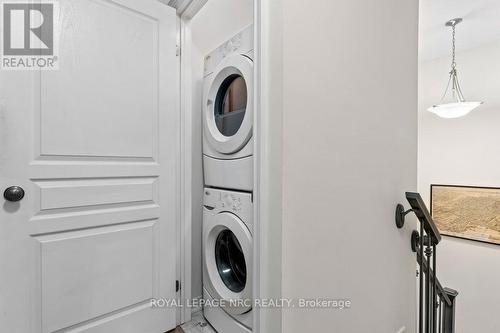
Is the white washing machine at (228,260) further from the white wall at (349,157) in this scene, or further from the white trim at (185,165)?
the white wall at (349,157)

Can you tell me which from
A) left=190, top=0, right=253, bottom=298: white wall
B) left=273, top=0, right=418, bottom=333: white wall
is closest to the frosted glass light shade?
left=273, top=0, right=418, bottom=333: white wall

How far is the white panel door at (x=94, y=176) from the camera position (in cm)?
105

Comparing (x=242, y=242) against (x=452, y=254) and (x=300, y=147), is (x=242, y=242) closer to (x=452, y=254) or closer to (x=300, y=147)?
(x=300, y=147)

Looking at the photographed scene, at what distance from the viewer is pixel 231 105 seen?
1.53 metres

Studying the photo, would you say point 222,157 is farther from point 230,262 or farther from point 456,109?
point 456,109

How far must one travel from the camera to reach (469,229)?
2.91m

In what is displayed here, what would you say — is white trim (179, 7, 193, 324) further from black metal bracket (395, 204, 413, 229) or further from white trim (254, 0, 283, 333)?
black metal bracket (395, 204, 413, 229)

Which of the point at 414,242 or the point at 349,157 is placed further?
the point at 414,242

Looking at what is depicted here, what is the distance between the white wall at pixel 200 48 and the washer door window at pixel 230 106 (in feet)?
0.64

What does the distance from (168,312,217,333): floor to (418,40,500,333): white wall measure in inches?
A: 118

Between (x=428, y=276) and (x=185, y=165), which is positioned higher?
(x=185, y=165)

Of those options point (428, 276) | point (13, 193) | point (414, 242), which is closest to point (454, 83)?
point (414, 242)

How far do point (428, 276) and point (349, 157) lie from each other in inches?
34.7

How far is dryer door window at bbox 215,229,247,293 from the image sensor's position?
1.47 m
